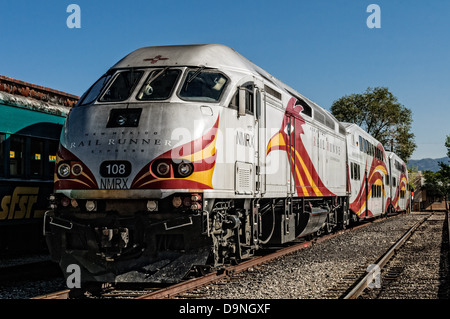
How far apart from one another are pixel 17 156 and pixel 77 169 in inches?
173

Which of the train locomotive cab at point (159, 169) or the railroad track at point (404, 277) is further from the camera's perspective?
the railroad track at point (404, 277)

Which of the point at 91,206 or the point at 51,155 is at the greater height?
the point at 51,155

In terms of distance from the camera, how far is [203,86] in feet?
26.5

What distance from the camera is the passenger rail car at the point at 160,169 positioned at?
281 inches

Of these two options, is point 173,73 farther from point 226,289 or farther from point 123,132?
point 226,289

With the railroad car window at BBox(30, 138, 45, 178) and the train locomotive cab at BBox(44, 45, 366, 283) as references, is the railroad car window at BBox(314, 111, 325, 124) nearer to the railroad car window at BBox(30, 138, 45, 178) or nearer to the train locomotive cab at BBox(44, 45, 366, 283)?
the train locomotive cab at BBox(44, 45, 366, 283)

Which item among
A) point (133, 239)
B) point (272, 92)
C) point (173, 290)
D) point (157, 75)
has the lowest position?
point (173, 290)

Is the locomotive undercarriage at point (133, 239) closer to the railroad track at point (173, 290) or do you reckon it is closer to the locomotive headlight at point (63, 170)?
the railroad track at point (173, 290)

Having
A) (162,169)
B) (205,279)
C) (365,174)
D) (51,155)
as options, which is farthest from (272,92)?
(365,174)

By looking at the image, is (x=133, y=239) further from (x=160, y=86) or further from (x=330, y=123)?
(x=330, y=123)

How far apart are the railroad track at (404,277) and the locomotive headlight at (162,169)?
305 cm

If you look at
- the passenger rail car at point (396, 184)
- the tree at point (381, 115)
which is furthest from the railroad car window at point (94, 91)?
the tree at point (381, 115)
